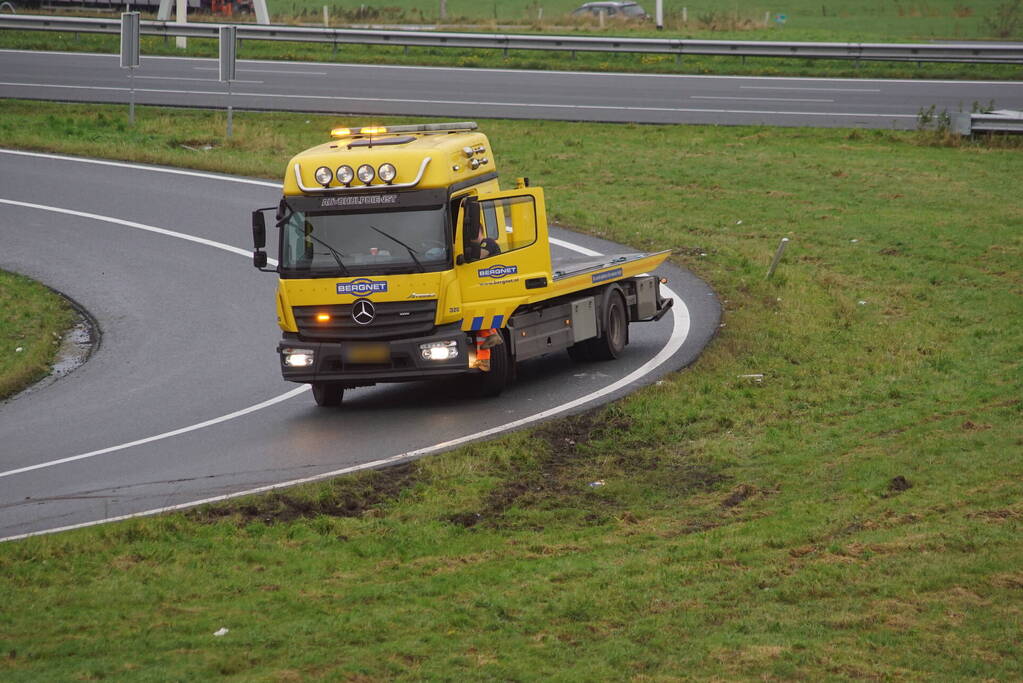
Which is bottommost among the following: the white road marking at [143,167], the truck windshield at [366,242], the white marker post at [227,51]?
the truck windshield at [366,242]

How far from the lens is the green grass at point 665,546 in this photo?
7973mm

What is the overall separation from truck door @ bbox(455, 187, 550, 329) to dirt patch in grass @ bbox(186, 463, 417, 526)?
9.98 ft

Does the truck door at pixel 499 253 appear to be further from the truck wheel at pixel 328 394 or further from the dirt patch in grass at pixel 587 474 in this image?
the truck wheel at pixel 328 394

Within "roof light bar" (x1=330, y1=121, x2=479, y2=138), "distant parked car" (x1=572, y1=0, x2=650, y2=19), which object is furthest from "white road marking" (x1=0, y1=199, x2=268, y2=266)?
"distant parked car" (x1=572, y1=0, x2=650, y2=19)

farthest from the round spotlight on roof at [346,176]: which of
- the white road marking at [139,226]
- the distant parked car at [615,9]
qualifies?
the distant parked car at [615,9]

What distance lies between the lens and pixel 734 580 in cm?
913

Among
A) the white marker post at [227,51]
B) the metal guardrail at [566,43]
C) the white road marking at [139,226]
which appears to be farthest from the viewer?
the metal guardrail at [566,43]

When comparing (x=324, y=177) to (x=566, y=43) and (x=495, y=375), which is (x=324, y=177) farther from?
(x=566, y=43)

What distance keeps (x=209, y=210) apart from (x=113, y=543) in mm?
15802

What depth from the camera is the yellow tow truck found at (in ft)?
46.5

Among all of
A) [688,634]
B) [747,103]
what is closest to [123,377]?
[688,634]

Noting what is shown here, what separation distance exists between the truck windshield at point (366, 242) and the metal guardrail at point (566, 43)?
26.3 m

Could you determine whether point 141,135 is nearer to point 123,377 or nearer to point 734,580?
point 123,377

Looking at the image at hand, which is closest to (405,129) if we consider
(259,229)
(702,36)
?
(259,229)
